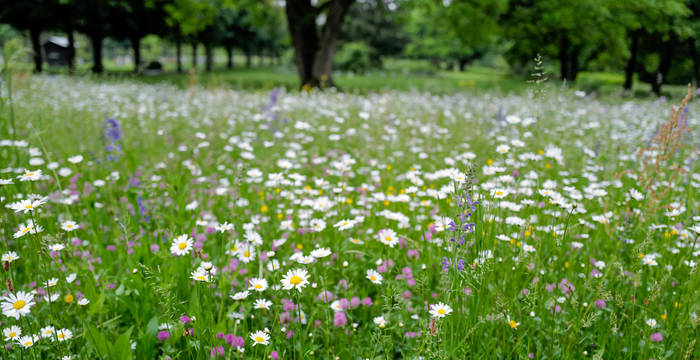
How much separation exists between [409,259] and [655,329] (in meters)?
1.43

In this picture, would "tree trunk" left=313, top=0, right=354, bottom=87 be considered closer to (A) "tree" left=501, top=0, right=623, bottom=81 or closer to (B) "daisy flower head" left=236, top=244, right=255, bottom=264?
(A) "tree" left=501, top=0, right=623, bottom=81

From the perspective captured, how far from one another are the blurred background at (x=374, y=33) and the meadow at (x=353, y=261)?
3.40 ft

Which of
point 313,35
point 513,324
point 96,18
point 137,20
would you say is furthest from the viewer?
point 137,20

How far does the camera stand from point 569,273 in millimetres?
2684

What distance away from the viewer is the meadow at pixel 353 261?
1.94 meters

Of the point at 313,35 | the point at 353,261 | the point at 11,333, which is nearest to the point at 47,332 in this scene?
the point at 11,333

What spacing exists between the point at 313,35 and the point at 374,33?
28.3m

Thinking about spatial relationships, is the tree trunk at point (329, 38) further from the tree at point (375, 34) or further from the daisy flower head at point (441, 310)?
the tree at point (375, 34)

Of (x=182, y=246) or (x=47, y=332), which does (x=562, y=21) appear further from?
(x=47, y=332)

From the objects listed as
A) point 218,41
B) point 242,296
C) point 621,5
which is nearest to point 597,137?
point 242,296

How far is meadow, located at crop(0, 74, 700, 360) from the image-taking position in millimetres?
1937

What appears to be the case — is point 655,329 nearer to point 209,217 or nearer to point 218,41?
point 209,217

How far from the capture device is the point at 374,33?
145 feet

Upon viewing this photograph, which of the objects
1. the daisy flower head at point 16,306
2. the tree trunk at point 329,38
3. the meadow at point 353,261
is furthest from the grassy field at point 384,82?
the daisy flower head at point 16,306
